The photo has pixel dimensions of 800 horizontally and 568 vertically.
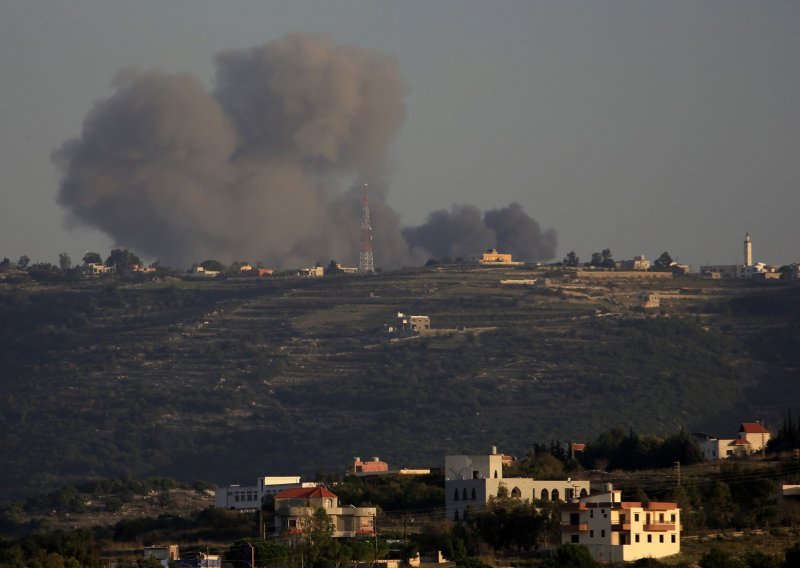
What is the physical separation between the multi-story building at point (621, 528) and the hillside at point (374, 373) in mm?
75378

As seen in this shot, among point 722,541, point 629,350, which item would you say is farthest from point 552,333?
point 722,541

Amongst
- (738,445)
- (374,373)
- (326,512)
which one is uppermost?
(374,373)

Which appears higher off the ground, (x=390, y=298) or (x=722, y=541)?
(x=390, y=298)

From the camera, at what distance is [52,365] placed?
616ft

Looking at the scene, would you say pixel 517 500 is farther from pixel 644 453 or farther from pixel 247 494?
pixel 247 494

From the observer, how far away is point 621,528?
70062 mm

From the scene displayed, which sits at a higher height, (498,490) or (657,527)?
(498,490)

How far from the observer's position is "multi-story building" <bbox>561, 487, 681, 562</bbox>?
69.2 meters

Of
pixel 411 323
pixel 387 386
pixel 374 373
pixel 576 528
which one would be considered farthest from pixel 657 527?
pixel 411 323

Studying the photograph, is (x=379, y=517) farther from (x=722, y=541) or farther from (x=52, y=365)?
(x=52, y=365)

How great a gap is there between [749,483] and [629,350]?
9996 centimetres

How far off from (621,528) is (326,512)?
12.2 m

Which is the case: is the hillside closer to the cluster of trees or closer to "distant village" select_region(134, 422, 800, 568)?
"distant village" select_region(134, 422, 800, 568)

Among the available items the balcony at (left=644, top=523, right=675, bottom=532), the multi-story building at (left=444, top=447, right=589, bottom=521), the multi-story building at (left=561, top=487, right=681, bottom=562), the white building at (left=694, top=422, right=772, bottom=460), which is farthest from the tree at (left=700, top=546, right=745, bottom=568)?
the white building at (left=694, top=422, right=772, bottom=460)
